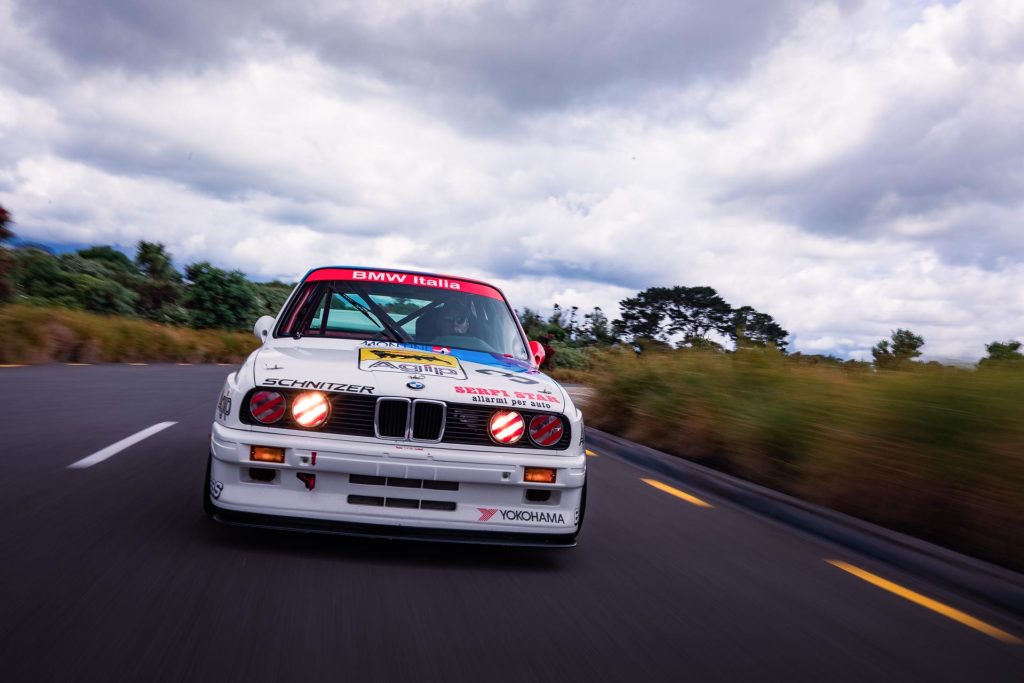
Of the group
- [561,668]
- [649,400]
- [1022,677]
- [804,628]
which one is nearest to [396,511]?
[561,668]

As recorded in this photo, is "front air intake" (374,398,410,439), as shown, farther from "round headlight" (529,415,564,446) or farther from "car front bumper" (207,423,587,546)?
"round headlight" (529,415,564,446)

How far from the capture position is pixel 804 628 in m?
3.48

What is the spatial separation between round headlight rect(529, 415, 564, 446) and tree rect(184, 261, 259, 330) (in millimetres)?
43097

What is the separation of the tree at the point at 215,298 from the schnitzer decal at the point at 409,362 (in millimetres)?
42337

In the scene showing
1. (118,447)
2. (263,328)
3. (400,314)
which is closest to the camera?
(263,328)

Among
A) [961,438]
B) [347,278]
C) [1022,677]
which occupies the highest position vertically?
[347,278]

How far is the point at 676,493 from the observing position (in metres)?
6.73

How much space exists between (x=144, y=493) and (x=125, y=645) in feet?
8.12

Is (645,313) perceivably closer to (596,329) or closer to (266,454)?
(596,329)

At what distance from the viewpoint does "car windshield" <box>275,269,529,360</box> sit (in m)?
5.08

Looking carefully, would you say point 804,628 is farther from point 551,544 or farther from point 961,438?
point 961,438

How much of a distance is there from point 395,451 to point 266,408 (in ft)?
2.00

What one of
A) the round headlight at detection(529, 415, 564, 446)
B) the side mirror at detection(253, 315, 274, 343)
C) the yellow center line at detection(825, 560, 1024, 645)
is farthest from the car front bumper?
the yellow center line at detection(825, 560, 1024, 645)

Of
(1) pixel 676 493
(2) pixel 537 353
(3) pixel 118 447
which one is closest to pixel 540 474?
(2) pixel 537 353
